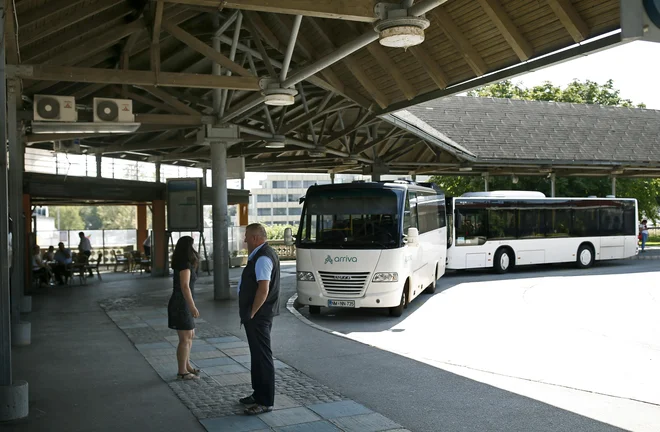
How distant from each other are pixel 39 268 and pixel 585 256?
66.8 ft

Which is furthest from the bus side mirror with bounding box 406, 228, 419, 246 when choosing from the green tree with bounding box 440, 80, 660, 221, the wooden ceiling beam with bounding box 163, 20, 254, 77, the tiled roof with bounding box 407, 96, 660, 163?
the green tree with bounding box 440, 80, 660, 221

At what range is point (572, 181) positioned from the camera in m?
43.8

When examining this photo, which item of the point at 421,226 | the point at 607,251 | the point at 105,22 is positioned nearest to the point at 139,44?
the point at 105,22

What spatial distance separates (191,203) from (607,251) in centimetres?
1696

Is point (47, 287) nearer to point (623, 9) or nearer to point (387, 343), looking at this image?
point (387, 343)

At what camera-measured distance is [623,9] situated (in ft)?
10.8

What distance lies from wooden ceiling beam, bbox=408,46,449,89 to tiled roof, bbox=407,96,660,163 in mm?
16317

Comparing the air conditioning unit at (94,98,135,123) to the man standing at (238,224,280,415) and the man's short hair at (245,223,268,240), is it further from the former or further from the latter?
the man standing at (238,224,280,415)

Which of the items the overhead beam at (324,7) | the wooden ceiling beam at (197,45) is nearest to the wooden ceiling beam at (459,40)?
the overhead beam at (324,7)

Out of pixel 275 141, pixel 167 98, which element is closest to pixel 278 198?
pixel 275 141

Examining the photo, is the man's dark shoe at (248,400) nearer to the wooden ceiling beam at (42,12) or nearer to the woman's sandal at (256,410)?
the woman's sandal at (256,410)

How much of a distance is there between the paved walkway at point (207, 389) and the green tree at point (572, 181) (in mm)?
26355

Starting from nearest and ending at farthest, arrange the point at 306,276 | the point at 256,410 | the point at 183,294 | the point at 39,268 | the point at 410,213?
the point at 256,410
the point at 183,294
the point at 306,276
the point at 410,213
the point at 39,268

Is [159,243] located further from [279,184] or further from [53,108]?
[279,184]
